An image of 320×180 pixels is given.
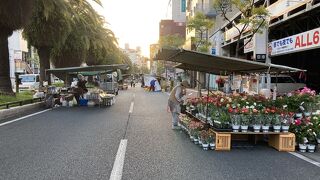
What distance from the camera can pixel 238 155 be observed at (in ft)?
30.7

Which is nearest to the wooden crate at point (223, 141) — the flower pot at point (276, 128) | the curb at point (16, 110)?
the flower pot at point (276, 128)

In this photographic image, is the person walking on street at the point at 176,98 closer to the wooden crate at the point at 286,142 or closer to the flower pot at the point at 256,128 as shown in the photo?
the flower pot at the point at 256,128

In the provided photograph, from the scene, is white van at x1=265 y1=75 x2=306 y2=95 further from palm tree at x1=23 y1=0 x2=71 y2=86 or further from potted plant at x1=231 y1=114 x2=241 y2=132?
potted plant at x1=231 y1=114 x2=241 y2=132

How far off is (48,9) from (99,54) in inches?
949

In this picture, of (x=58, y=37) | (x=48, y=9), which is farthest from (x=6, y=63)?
(x=58, y=37)

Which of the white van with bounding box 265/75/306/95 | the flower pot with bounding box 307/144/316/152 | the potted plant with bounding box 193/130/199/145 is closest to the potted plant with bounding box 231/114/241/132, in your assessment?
the potted plant with bounding box 193/130/199/145

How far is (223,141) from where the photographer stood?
32.6 ft

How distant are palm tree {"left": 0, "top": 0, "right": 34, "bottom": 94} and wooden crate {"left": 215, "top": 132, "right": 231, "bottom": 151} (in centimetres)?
1422

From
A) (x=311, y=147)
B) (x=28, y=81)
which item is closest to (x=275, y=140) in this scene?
(x=311, y=147)

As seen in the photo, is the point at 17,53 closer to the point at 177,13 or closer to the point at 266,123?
the point at 177,13

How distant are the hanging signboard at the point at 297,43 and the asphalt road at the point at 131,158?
1561 cm

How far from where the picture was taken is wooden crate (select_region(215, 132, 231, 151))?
32.5 feet

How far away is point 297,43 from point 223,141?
20.1 meters

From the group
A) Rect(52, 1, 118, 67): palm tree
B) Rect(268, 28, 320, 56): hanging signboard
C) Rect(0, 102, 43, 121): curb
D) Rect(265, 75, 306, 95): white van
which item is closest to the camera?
Rect(0, 102, 43, 121): curb
